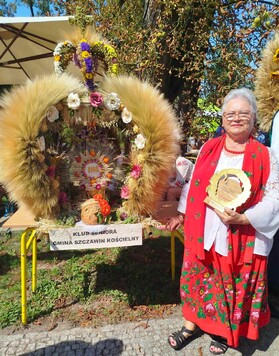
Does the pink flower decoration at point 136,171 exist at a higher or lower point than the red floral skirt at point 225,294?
higher

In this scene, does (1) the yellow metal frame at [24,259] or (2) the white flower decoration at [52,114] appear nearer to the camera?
(2) the white flower decoration at [52,114]

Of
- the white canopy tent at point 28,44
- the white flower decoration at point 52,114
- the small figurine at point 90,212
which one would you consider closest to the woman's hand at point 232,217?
the small figurine at point 90,212

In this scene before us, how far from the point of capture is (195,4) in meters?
3.74

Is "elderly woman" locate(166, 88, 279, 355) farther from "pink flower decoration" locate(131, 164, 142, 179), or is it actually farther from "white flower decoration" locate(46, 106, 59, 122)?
"white flower decoration" locate(46, 106, 59, 122)

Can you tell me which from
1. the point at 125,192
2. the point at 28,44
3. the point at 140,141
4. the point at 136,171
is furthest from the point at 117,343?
the point at 28,44

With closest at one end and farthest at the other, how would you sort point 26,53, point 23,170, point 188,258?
point 23,170 → point 188,258 → point 26,53

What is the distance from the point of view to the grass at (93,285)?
268 cm

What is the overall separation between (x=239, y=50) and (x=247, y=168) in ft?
7.37

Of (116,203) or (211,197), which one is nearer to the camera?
(211,197)

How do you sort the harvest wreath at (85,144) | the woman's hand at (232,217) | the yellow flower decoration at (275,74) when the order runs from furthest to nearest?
the yellow flower decoration at (275,74) < the harvest wreath at (85,144) < the woman's hand at (232,217)

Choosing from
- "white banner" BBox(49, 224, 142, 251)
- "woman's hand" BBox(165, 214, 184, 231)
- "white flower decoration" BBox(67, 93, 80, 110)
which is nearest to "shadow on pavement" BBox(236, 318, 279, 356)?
"woman's hand" BBox(165, 214, 184, 231)

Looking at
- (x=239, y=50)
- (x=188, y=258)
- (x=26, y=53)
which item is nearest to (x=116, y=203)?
(x=188, y=258)

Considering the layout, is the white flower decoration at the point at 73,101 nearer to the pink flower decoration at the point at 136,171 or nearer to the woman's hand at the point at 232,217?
the pink flower decoration at the point at 136,171

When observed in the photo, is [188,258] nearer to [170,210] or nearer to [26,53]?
[170,210]
